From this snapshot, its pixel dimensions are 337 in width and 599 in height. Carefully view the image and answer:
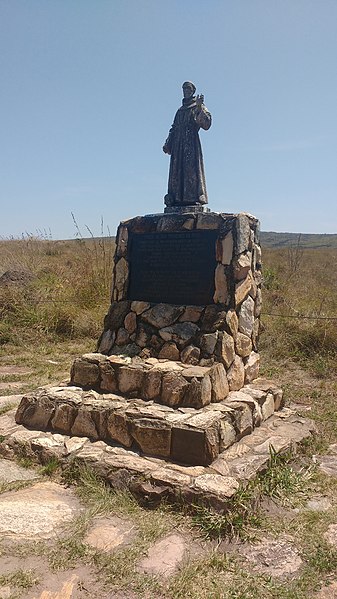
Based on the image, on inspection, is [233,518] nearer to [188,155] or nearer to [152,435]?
[152,435]

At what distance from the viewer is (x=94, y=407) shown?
341 centimetres

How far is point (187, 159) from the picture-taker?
4.55 m

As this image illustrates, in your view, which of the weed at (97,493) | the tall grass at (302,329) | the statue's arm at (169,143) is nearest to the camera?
the weed at (97,493)

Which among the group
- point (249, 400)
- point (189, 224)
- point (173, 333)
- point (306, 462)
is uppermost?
point (189, 224)

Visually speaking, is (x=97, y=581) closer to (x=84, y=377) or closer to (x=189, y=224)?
(x=84, y=377)

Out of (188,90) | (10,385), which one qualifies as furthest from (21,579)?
(188,90)

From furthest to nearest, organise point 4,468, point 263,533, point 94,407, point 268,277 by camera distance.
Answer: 1. point 268,277
2. point 94,407
3. point 4,468
4. point 263,533

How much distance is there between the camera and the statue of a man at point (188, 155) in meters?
4.46

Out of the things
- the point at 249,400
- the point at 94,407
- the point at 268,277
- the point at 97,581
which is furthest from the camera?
the point at 268,277

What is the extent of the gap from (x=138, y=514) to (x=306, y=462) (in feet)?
4.79

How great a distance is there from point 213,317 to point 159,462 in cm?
133

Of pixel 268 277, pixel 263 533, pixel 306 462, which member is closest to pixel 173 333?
pixel 306 462

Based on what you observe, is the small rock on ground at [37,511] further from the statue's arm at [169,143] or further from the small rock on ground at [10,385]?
the statue's arm at [169,143]

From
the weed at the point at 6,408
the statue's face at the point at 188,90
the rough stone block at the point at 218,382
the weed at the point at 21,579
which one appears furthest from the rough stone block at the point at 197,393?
the statue's face at the point at 188,90
